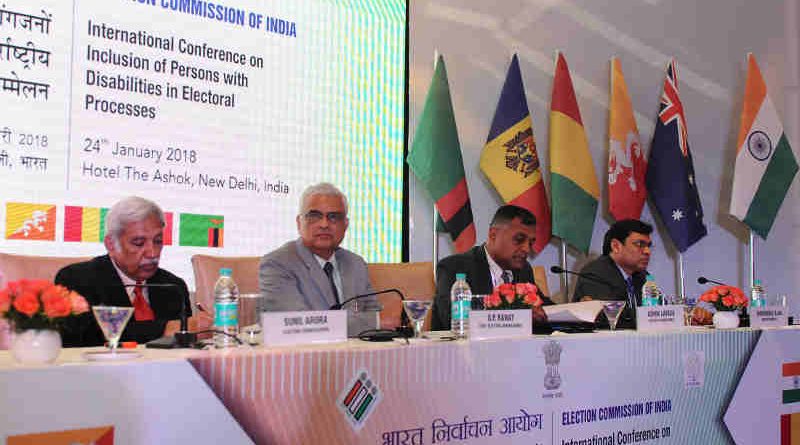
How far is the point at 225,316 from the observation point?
213 cm

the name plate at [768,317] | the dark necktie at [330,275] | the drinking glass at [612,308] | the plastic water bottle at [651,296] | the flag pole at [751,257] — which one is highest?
the flag pole at [751,257]

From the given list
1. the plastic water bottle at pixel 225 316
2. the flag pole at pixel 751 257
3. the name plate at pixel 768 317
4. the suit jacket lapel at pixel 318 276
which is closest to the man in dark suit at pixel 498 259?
the suit jacket lapel at pixel 318 276

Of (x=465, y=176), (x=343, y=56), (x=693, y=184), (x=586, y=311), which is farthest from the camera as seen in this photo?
(x=693, y=184)

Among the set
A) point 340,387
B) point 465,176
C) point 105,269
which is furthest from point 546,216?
point 340,387

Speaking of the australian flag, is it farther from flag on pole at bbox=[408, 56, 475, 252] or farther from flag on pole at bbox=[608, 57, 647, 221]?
flag on pole at bbox=[408, 56, 475, 252]

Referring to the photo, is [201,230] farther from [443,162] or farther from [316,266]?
[443,162]

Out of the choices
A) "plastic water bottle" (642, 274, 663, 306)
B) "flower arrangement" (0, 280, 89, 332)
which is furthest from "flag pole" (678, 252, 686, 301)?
"flower arrangement" (0, 280, 89, 332)

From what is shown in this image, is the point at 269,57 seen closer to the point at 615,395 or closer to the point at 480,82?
the point at 480,82

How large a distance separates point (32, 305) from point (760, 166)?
503cm

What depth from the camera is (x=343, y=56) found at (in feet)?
14.3

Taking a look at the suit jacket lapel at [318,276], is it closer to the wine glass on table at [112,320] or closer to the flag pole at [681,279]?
the wine glass on table at [112,320]

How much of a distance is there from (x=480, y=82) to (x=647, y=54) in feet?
4.87

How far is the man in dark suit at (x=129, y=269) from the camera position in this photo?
2.78 metres

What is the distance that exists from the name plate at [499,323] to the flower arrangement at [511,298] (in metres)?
0.03
